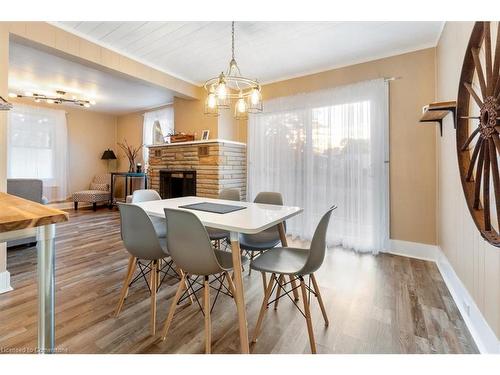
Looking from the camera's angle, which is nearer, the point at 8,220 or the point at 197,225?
the point at 8,220

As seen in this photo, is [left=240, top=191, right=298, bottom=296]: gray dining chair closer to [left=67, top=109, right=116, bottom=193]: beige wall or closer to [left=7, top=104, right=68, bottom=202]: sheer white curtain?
[left=7, top=104, right=68, bottom=202]: sheer white curtain

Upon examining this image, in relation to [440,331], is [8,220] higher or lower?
higher

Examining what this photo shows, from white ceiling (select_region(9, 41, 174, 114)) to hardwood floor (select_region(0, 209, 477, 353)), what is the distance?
2615 mm

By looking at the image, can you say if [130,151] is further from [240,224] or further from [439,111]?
[439,111]

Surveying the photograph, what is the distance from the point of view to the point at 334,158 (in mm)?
3381

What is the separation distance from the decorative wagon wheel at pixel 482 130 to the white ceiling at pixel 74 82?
364 cm

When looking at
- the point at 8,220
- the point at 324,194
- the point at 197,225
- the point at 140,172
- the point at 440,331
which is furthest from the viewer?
the point at 140,172

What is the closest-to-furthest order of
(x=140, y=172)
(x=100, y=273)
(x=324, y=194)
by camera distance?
(x=100, y=273)
(x=324, y=194)
(x=140, y=172)

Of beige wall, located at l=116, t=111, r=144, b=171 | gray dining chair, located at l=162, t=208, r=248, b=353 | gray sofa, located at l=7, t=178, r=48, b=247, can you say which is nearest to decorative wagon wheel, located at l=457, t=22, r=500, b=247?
gray dining chair, located at l=162, t=208, r=248, b=353

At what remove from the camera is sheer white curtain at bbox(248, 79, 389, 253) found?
312 cm

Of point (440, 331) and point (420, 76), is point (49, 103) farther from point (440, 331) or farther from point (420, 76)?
point (440, 331)

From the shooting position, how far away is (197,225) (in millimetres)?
1354
